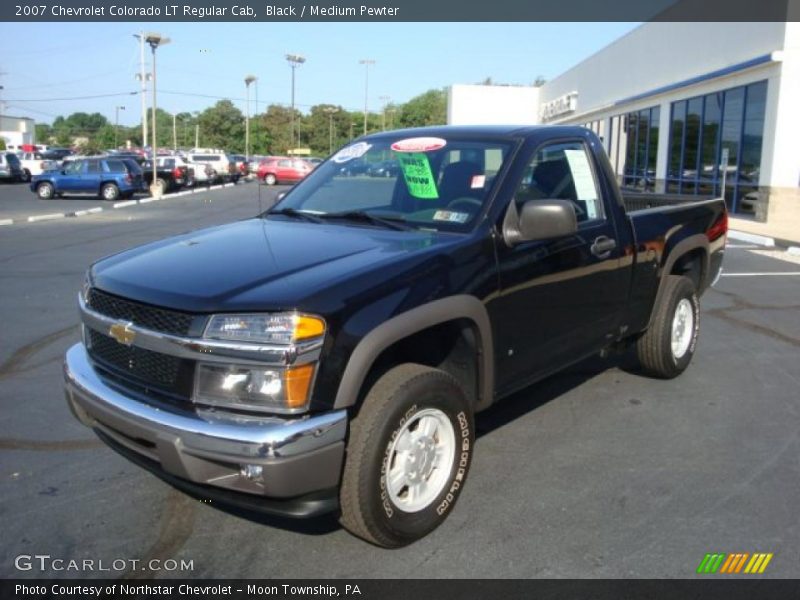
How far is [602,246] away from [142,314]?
2698mm

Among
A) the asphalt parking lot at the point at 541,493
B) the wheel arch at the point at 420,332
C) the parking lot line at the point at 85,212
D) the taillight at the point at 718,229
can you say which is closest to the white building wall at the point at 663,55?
the taillight at the point at 718,229

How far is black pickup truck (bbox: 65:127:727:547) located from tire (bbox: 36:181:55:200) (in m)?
27.4

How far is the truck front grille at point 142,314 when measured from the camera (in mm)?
2838

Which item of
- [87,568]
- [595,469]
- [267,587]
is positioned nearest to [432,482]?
[267,587]

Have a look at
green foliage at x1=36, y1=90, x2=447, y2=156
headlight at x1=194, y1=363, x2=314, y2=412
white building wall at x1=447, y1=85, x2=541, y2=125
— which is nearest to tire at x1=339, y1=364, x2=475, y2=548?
headlight at x1=194, y1=363, x2=314, y2=412

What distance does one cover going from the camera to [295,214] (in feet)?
14.2

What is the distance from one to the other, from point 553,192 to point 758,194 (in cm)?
1609

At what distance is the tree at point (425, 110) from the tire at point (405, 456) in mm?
88463

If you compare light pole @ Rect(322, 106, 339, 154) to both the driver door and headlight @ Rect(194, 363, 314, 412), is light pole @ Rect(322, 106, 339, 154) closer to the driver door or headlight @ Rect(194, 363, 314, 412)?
the driver door

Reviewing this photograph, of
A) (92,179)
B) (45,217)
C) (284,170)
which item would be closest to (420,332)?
(45,217)

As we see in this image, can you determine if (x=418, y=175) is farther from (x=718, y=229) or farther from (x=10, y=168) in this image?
(x=10, y=168)

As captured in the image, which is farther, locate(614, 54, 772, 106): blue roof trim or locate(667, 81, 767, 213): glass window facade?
locate(667, 81, 767, 213): glass window facade

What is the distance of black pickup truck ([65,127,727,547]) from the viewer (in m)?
2.72

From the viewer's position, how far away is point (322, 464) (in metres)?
2.72
